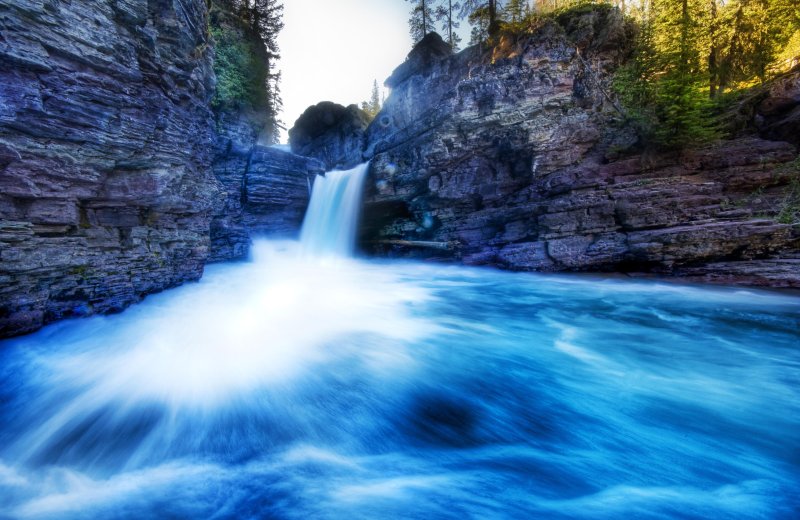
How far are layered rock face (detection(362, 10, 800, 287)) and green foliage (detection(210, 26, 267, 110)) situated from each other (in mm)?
8186

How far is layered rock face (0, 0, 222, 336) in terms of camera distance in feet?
14.5

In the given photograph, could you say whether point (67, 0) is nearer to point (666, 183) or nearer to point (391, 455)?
point (391, 455)

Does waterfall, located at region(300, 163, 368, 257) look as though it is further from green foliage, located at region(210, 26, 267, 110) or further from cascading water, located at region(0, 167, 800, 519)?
cascading water, located at region(0, 167, 800, 519)

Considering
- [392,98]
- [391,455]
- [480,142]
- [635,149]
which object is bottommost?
[391,455]

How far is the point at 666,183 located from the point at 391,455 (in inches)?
420

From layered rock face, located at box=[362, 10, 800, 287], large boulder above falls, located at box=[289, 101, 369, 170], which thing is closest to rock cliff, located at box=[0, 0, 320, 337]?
layered rock face, located at box=[362, 10, 800, 287]

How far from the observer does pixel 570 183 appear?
1002cm

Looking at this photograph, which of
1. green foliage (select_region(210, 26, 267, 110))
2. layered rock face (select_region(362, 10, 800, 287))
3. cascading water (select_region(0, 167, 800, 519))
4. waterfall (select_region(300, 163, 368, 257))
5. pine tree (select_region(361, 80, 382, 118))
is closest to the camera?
cascading water (select_region(0, 167, 800, 519))

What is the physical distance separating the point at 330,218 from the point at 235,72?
358 inches

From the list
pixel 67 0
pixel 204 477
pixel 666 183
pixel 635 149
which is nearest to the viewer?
pixel 204 477

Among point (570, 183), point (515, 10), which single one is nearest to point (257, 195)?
point (570, 183)

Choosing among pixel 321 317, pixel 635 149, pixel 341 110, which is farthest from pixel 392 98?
pixel 321 317

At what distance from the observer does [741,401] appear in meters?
3.42

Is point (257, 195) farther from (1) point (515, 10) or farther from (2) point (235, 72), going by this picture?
(1) point (515, 10)
